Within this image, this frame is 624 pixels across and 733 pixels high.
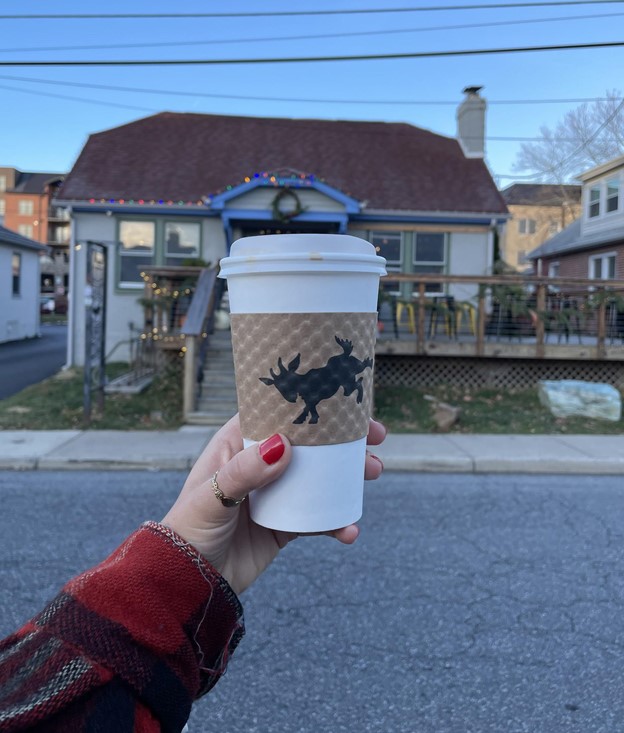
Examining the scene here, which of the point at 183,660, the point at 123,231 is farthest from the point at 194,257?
the point at 183,660

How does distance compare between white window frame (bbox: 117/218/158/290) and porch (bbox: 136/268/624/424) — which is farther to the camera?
white window frame (bbox: 117/218/158/290)

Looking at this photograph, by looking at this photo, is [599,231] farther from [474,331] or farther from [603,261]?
[474,331]

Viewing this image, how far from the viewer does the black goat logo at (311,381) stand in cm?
122

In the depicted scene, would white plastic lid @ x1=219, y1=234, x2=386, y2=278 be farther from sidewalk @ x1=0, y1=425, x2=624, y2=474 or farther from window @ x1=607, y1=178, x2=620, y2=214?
window @ x1=607, y1=178, x2=620, y2=214

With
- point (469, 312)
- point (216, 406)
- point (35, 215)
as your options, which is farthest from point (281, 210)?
point (35, 215)

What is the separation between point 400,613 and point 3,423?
725 cm

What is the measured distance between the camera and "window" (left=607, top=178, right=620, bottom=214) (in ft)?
67.6

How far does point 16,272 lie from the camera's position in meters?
22.6

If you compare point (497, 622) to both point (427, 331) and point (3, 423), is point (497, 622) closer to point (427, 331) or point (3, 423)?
point (3, 423)

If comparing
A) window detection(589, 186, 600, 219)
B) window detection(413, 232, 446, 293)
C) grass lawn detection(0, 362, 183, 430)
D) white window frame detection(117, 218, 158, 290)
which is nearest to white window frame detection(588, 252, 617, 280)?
window detection(589, 186, 600, 219)

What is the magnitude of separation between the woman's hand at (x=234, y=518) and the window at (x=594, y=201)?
77.7 ft

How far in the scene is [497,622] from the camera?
3398mm

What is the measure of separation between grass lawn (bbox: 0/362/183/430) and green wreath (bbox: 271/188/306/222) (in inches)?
150

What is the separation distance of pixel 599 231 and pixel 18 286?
69.6 ft
